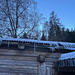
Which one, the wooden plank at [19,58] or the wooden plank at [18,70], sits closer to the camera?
the wooden plank at [18,70]

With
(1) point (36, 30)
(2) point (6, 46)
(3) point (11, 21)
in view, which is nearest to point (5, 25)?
(3) point (11, 21)

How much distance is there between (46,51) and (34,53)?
2.41 ft

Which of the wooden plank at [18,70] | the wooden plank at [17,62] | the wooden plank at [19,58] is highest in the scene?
the wooden plank at [19,58]

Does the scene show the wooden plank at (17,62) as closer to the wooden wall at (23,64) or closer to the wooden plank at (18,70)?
the wooden wall at (23,64)

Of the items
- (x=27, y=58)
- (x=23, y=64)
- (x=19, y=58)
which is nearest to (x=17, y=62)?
(x=19, y=58)

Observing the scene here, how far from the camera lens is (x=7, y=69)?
22.9ft

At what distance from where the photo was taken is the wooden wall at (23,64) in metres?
7.01

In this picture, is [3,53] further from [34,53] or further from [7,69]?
[34,53]

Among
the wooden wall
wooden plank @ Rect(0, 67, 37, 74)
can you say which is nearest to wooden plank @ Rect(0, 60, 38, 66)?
the wooden wall

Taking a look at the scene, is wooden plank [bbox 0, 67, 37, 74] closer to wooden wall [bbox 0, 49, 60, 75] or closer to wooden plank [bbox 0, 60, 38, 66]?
wooden wall [bbox 0, 49, 60, 75]

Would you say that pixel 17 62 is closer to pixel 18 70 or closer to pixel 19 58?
pixel 19 58

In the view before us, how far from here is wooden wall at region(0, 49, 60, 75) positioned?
23.0 ft

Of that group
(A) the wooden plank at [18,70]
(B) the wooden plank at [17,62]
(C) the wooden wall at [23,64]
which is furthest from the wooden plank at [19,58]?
(A) the wooden plank at [18,70]

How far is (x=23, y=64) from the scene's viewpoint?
7.18 m
